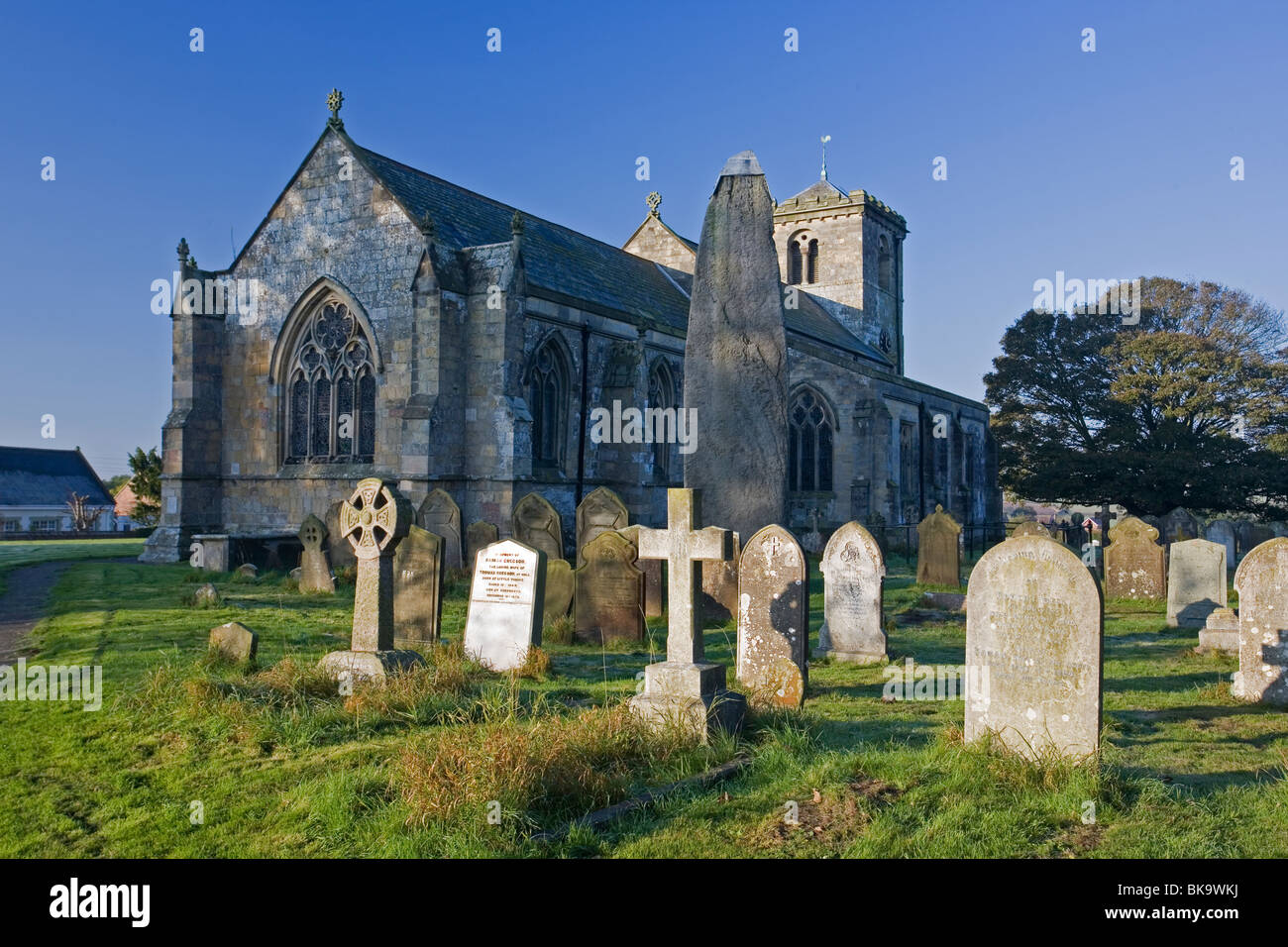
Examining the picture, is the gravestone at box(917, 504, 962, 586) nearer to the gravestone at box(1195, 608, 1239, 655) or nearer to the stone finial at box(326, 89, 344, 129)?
the gravestone at box(1195, 608, 1239, 655)

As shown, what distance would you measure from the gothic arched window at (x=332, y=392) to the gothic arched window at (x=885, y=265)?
2778 centimetres

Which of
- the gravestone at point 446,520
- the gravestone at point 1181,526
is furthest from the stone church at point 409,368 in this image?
the gravestone at point 1181,526

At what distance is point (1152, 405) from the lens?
32.8 metres

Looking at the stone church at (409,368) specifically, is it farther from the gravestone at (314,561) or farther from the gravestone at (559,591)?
the gravestone at (559,591)

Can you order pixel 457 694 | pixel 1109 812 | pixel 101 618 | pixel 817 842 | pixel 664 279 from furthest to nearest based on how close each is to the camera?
pixel 664 279
pixel 101 618
pixel 457 694
pixel 1109 812
pixel 817 842

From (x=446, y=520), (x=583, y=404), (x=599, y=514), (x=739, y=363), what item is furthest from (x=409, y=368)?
(x=739, y=363)

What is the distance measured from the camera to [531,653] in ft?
28.1

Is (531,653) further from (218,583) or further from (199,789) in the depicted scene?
(218,583)

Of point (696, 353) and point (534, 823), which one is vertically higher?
point (696, 353)

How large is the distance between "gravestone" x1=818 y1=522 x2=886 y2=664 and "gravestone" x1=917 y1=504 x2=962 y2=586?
6362 millimetres

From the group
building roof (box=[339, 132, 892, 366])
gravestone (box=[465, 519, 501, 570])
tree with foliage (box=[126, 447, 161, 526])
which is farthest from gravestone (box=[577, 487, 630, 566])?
tree with foliage (box=[126, 447, 161, 526])

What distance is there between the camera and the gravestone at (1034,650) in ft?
18.0

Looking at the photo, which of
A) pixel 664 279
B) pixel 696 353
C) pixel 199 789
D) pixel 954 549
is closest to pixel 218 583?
pixel 696 353

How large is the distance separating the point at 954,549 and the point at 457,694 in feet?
34.7
